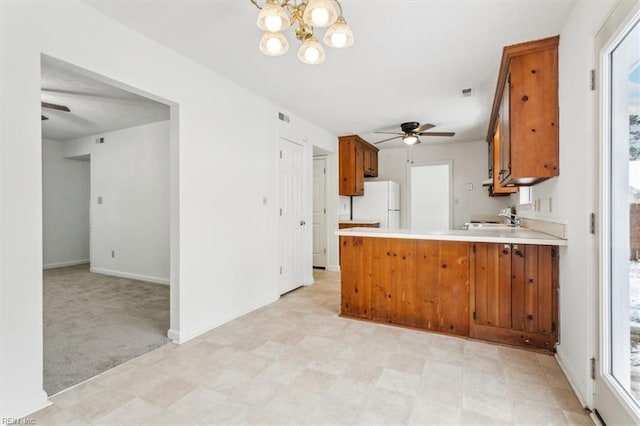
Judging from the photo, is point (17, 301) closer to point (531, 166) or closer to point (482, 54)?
point (531, 166)

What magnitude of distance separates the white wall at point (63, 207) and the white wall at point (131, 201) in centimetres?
68

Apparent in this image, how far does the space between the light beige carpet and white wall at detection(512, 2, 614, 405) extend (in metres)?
3.02

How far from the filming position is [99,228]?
18.2 feet

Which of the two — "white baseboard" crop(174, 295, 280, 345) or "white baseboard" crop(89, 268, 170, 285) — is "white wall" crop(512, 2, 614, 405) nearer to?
"white baseboard" crop(174, 295, 280, 345)

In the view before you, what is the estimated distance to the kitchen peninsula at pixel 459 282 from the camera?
8.04 feet

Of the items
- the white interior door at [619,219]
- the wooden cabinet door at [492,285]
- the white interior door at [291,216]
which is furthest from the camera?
the white interior door at [291,216]

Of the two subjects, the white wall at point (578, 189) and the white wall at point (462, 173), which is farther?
the white wall at point (462, 173)

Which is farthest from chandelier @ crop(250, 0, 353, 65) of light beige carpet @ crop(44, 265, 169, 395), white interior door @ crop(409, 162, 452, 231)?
white interior door @ crop(409, 162, 452, 231)

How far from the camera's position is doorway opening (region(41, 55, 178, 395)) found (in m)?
2.65

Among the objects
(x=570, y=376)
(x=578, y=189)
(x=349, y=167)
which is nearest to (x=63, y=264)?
(x=349, y=167)

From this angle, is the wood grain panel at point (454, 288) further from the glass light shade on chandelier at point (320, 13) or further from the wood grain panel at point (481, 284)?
the glass light shade on chandelier at point (320, 13)

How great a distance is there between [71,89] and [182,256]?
2391 mm

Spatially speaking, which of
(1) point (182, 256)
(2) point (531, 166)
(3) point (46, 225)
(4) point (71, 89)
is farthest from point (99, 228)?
(2) point (531, 166)

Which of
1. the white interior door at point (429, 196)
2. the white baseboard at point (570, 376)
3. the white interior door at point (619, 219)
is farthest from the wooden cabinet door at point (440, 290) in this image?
the white interior door at point (429, 196)
